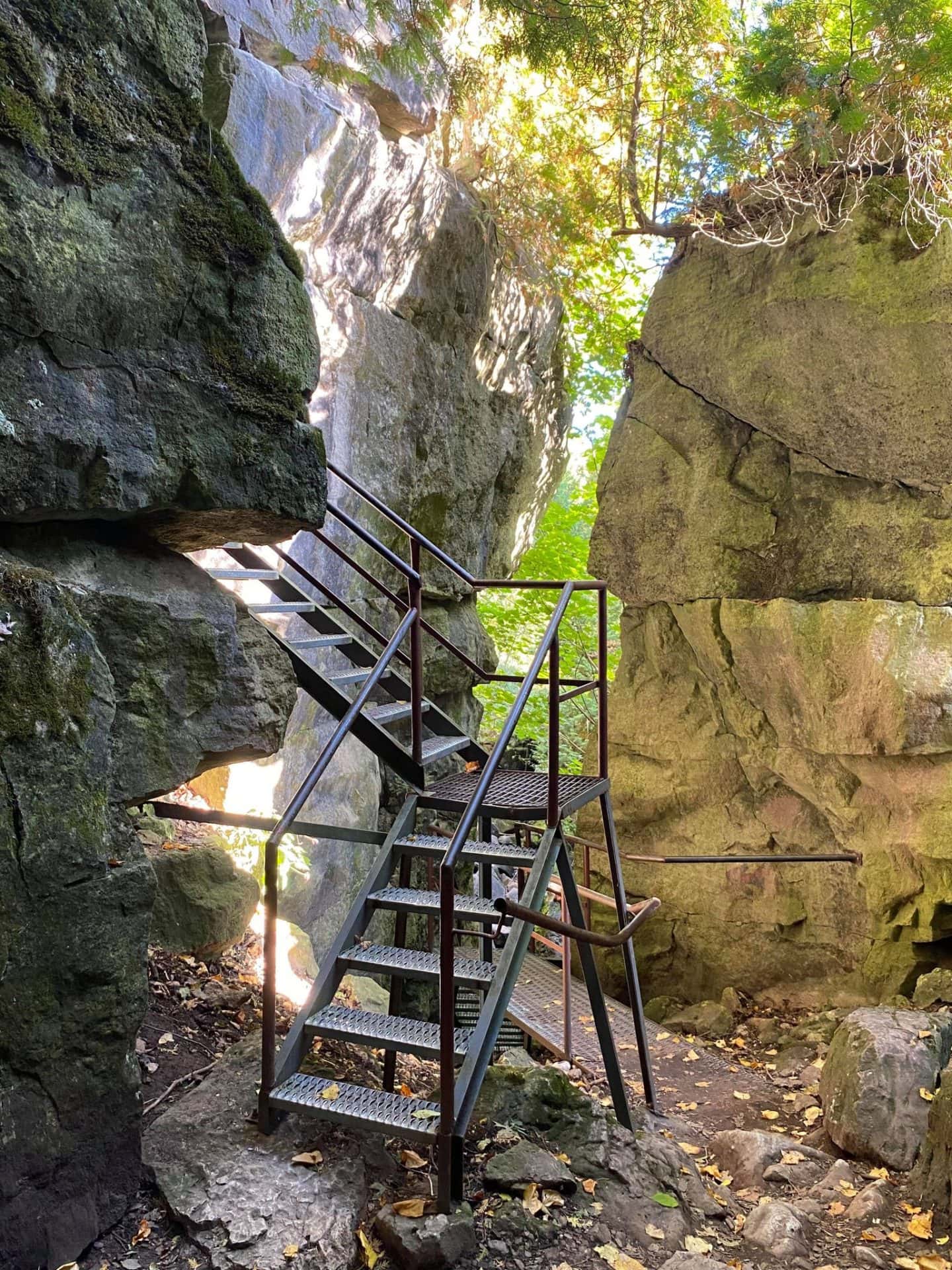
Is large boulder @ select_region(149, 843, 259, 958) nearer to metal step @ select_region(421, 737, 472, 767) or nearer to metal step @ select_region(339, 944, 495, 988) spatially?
metal step @ select_region(421, 737, 472, 767)

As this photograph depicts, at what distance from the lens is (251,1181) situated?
11.0 ft

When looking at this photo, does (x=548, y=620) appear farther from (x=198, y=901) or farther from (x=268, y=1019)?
(x=268, y=1019)

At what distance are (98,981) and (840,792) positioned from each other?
23.9ft

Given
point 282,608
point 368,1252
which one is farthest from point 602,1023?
point 282,608

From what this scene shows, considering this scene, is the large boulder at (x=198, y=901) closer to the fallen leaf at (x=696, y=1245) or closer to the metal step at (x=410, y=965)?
the metal step at (x=410, y=965)

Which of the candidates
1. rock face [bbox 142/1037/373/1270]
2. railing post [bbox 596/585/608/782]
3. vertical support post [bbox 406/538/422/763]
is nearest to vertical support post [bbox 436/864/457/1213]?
rock face [bbox 142/1037/373/1270]

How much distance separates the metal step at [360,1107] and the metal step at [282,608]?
8.29ft

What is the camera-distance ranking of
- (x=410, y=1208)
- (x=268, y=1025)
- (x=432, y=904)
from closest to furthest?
(x=410, y=1208) → (x=268, y=1025) → (x=432, y=904)

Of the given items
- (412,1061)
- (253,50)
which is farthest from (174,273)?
(253,50)

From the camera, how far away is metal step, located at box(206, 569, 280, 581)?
5152mm

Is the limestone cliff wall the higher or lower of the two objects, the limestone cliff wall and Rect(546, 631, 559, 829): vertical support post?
the higher

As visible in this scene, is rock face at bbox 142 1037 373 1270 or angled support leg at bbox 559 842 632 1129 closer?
rock face at bbox 142 1037 373 1270

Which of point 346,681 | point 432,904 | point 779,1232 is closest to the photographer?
point 779,1232

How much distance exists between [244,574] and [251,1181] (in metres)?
3.20
